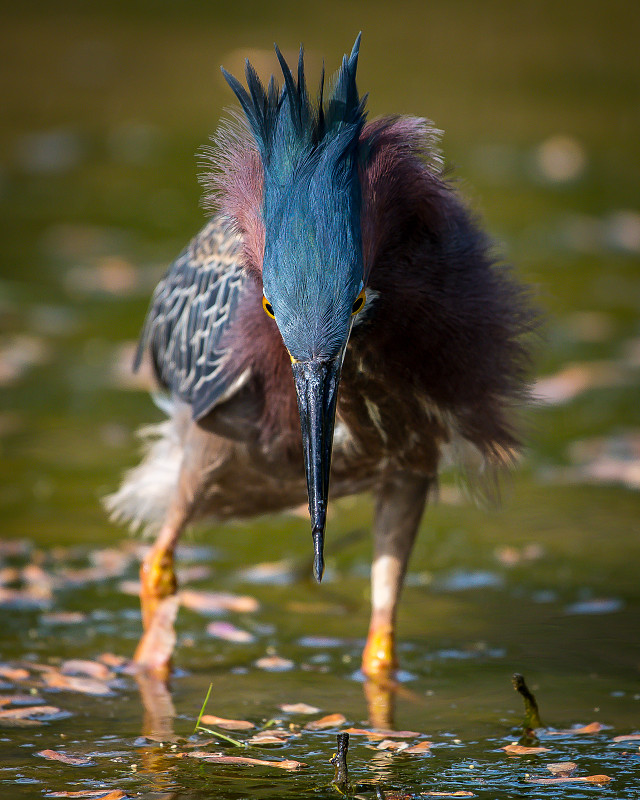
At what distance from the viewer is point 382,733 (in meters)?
4.11

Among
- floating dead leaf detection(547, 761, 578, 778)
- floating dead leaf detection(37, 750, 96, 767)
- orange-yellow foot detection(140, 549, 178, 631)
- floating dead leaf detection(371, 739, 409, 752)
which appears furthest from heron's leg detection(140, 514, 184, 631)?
floating dead leaf detection(547, 761, 578, 778)

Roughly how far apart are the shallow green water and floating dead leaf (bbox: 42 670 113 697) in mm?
46

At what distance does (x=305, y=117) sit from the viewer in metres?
3.81

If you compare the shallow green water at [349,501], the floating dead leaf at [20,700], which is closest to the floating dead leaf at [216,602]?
the shallow green water at [349,501]

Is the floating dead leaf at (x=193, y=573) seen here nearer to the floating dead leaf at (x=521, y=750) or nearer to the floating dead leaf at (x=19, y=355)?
the floating dead leaf at (x=521, y=750)

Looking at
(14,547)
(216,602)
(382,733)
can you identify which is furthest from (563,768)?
(14,547)

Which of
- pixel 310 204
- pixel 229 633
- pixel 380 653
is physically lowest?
pixel 380 653

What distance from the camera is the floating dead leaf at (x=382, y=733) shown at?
4070 millimetres

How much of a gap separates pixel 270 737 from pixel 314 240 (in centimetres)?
166

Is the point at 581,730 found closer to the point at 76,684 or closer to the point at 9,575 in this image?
the point at 76,684

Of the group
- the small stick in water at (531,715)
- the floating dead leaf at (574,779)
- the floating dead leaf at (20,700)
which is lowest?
the floating dead leaf at (574,779)

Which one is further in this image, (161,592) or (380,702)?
(161,592)

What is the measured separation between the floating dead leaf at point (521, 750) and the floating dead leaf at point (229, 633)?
4.92ft

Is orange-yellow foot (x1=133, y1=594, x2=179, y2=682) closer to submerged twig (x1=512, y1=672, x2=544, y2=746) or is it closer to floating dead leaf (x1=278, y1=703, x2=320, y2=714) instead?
floating dead leaf (x1=278, y1=703, x2=320, y2=714)
